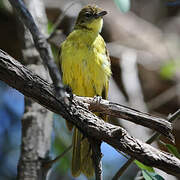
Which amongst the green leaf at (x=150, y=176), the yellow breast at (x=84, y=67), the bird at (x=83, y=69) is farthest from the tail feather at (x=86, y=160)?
the green leaf at (x=150, y=176)

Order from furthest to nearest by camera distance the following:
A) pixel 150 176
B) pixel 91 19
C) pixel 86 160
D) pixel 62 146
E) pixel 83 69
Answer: pixel 62 146
pixel 91 19
pixel 83 69
pixel 86 160
pixel 150 176

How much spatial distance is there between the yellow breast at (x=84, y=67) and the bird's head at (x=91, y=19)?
13.9 inches

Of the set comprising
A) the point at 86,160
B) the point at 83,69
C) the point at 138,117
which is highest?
the point at 83,69

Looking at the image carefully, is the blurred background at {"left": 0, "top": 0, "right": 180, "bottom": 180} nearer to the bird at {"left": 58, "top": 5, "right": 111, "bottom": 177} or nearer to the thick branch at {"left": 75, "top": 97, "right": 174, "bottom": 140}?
the bird at {"left": 58, "top": 5, "right": 111, "bottom": 177}

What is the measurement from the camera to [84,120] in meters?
2.75

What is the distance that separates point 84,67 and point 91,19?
32.4 inches

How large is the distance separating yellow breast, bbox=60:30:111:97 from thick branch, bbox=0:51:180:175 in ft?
5.52

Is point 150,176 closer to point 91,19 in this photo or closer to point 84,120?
point 84,120

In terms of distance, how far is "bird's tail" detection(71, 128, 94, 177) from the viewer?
13.4ft

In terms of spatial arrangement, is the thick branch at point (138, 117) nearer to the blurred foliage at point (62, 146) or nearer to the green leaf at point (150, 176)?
the green leaf at point (150, 176)

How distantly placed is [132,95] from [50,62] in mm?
3659

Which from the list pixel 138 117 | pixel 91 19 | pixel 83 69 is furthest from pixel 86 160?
pixel 91 19

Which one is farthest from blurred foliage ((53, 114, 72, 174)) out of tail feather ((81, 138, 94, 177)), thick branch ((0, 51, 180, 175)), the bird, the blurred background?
thick branch ((0, 51, 180, 175))

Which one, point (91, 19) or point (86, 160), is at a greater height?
point (91, 19)
